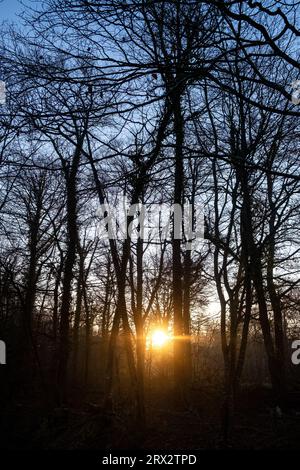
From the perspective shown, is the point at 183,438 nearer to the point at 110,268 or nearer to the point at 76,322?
the point at 110,268

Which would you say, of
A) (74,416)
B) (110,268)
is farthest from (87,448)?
(110,268)

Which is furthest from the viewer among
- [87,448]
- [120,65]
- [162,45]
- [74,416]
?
[74,416]

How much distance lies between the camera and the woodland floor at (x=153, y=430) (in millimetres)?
7332

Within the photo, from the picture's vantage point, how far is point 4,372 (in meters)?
14.0

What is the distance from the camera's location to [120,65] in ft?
10.3

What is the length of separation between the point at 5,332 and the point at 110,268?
6893 millimetres

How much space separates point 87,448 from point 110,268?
12.9 m

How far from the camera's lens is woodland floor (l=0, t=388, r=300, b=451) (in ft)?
24.1

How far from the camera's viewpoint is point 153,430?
805 centimetres

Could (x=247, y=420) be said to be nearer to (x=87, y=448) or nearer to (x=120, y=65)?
(x=87, y=448)

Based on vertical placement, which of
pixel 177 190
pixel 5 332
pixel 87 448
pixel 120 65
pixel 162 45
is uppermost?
pixel 177 190
